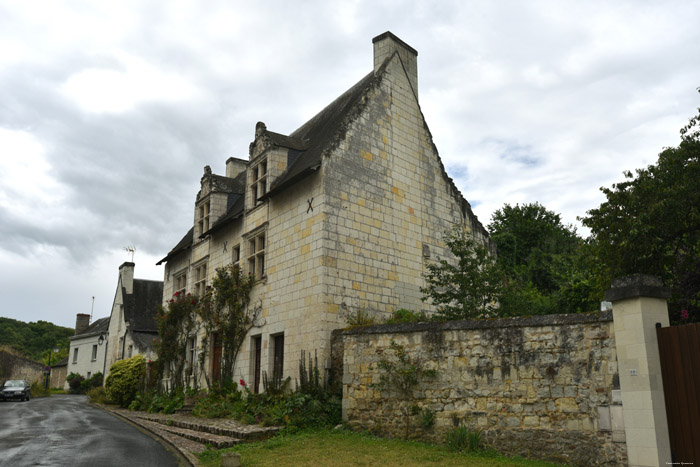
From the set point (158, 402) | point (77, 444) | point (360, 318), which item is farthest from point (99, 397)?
point (360, 318)

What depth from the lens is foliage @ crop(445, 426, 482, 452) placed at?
9.04m

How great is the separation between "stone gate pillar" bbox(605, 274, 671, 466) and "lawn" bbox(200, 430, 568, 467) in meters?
1.33

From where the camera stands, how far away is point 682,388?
7164 millimetres

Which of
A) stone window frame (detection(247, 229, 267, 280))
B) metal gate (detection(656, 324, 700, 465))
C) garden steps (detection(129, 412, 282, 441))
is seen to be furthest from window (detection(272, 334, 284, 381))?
metal gate (detection(656, 324, 700, 465))

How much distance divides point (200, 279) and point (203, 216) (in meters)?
→ 2.54

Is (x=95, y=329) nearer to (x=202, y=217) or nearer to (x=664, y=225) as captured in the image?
(x=202, y=217)

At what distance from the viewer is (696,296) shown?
12.0m

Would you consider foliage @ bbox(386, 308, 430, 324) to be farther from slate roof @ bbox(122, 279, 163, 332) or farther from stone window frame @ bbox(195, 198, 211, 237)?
slate roof @ bbox(122, 279, 163, 332)

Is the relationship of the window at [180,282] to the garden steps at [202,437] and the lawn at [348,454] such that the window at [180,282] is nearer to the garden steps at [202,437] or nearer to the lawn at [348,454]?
the garden steps at [202,437]

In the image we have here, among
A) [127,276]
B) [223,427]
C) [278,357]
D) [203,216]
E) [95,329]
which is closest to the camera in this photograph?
[223,427]

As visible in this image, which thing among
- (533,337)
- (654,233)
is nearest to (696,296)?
(654,233)

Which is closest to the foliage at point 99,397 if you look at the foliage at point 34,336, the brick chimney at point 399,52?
the brick chimney at point 399,52

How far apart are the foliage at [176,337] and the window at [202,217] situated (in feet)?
8.56

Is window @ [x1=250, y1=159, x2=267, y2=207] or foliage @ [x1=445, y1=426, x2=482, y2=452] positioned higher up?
window @ [x1=250, y1=159, x2=267, y2=207]
